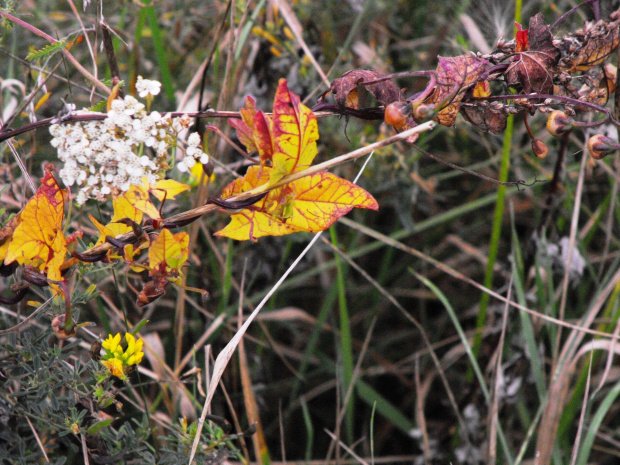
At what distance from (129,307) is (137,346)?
1.54 feet

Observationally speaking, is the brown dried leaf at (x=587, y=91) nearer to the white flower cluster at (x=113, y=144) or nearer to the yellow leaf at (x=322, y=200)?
the yellow leaf at (x=322, y=200)

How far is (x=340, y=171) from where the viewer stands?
4.20 feet

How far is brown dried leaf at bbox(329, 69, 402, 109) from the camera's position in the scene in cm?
50

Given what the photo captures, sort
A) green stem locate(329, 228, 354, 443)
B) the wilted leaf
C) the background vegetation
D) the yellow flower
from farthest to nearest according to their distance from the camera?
green stem locate(329, 228, 354, 443) → the background vegetation → the yellow flower → the wilted leaf

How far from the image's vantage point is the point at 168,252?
1.59ft

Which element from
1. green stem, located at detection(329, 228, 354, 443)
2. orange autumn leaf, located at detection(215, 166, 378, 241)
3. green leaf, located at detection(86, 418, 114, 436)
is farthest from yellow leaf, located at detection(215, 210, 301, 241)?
green stem, located at detection(329, 228, 354, 443)

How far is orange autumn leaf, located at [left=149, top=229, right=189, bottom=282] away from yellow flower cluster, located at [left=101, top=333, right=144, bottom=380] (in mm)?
94

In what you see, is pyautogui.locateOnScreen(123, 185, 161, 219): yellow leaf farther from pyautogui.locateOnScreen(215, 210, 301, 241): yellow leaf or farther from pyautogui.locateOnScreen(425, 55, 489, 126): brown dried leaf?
pyautogui.locateOnScreen(425, 55, 489, 126): brown dried leaf

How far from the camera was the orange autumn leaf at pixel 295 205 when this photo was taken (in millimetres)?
475

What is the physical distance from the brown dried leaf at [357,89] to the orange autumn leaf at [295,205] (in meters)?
0.08

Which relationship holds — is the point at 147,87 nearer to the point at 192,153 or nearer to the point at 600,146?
the point at 192,153

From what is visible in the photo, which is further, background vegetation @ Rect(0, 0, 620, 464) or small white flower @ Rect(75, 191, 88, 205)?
background vegetation @ Rect(0, 0, 620, 464)

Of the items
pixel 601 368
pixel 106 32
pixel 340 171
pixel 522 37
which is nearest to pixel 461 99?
pixel 522 37

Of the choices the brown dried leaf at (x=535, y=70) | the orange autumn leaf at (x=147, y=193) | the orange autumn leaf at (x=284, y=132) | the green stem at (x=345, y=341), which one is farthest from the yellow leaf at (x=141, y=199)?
the green stem at (x=345, y=341)
